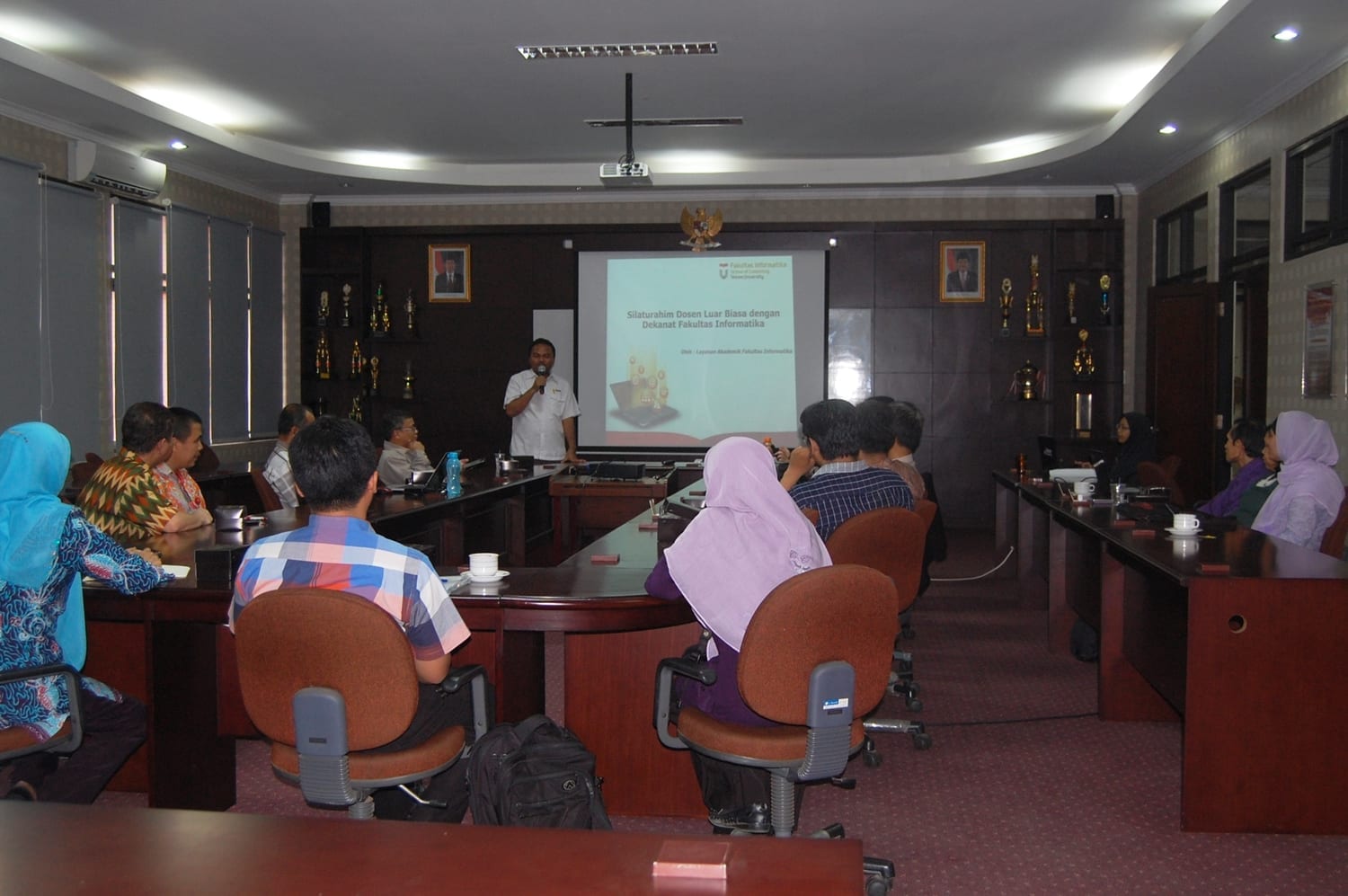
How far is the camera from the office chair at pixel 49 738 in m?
2.49

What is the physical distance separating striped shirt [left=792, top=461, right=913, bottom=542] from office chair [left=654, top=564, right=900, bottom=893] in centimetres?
120

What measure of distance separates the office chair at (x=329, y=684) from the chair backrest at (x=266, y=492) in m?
3.13

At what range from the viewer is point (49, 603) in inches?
104

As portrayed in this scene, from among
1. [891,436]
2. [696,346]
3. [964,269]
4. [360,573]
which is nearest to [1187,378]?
[964,269]

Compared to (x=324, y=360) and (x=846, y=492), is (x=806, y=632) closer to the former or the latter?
(x=846, y=492)

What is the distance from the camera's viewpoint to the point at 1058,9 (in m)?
5.62

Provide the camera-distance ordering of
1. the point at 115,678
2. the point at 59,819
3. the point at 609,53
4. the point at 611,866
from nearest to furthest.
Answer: the point at 611,866, the point at 59,819, the point at 115,678, the point at 609,53

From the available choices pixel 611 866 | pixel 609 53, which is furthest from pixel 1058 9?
pixel 611 866

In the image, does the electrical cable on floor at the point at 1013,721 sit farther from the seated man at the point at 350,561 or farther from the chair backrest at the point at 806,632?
the seated man at the point at 350,561

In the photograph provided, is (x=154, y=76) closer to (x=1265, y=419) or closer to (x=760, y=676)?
(x=760, y=676)

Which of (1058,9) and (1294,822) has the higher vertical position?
(1058,9)

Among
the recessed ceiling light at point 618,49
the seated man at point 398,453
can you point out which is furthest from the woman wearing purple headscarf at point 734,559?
the recessed ceiling light at point 618,49

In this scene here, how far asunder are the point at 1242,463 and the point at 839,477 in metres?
2.69

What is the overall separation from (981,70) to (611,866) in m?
6.46
